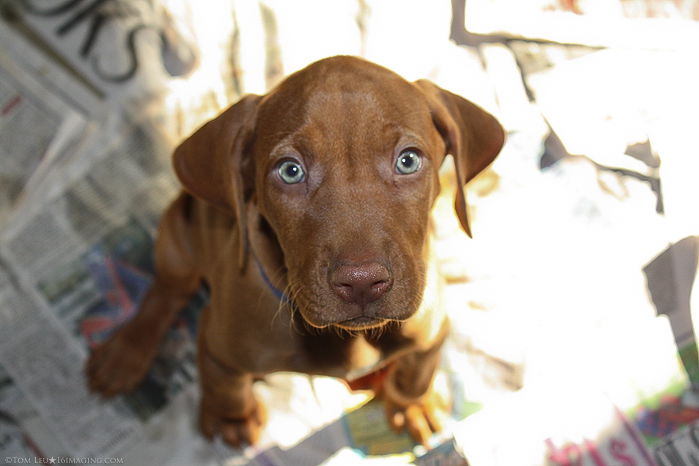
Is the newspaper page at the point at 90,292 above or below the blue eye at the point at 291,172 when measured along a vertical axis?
below

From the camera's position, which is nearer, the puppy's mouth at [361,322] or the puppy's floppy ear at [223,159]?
the puppy's mouth at [361,322]

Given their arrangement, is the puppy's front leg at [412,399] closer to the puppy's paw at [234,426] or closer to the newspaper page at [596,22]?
the puppy's paw at [234,426]

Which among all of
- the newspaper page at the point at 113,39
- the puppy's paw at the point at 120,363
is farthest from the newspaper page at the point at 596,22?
the puppy's paw at the point at 120,363

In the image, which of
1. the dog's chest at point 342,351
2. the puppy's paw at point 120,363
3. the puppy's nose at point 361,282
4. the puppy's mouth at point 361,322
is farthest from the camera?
the puppy's paw at point 120,363

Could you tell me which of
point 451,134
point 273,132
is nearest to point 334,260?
point 273,132

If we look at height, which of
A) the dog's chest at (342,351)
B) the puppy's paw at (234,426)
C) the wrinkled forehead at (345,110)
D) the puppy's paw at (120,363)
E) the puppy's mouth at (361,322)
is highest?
the wrinkled forehead at (345,110)

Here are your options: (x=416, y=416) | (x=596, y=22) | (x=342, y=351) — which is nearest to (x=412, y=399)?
(x=416, y=416)

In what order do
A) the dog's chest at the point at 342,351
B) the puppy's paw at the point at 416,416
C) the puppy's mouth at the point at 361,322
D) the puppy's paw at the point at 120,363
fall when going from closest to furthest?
the puppy's mouth at the point at 361,322, the dog's chest at the point at 342,351, the puppy's paw at the point at 416,416, the puppy's paw at the point at 120,363

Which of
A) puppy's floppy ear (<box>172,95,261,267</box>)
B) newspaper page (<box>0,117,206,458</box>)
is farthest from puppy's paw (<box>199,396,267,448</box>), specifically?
puppy's floppy ear (<box>172,95,261,267</box>)

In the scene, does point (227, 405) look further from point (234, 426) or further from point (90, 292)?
point (90, 292)

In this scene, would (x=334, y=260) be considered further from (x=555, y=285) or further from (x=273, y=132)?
(x=555, y=285)
